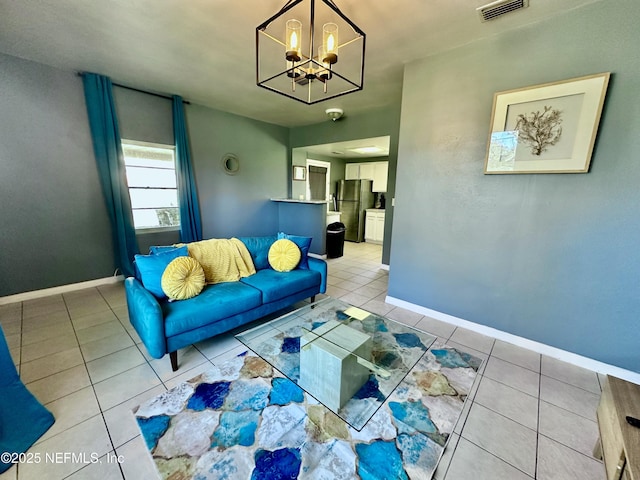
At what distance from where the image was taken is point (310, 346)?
5.29 ft

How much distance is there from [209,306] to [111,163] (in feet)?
8.80

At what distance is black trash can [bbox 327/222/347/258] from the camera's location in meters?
5.11

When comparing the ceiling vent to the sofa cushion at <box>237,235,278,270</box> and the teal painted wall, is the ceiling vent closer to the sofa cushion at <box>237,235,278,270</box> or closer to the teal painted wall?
the sofa cushion at <box>237,235,278,270</box>

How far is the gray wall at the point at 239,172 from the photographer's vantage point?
4168 mm

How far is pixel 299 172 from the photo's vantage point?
225 inches

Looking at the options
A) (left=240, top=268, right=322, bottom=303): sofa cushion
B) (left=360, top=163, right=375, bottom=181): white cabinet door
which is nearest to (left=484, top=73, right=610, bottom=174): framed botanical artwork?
(left=240, top=268, right=322, bottom=303): sofa cushion

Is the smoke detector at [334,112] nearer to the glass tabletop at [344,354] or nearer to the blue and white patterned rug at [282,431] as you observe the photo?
the glass tabletop at [344,354]

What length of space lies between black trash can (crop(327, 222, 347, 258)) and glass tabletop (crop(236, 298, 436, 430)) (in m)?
2.97

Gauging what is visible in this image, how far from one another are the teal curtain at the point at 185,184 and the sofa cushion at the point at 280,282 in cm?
199

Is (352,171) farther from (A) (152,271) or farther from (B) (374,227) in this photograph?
(A) (152,271)

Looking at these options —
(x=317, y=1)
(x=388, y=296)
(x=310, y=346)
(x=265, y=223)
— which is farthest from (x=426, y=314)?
(x=265, y=223)

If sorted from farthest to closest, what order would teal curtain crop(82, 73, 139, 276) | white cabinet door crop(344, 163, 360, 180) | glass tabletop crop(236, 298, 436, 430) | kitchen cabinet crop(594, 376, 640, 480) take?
white cabinet door crop(344, 163, 360, 180)
teal curtain crop(82, 73, 139, 276)
glass tabletop crop(236, 298, 436, 430)
kitchen cabinet crop(594, 376, 640, 480)

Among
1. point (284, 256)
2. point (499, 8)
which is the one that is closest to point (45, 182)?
point (284, 256)

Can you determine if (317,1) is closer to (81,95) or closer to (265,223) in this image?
(81,95)
